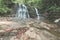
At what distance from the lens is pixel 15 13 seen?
79.3 ft

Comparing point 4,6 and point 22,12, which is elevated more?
point 4,6

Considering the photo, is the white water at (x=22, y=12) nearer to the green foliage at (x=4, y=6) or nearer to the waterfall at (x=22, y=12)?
the waterfall at (x=22, y=12)

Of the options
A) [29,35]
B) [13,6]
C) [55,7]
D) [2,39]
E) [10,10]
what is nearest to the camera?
[2,39]

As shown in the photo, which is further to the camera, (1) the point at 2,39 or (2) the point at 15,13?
(2) the point at 15,13

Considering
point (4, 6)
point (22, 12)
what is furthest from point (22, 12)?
point (4, 6)

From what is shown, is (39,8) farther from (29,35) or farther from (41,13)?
(29,35)

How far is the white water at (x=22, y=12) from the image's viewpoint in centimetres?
2380

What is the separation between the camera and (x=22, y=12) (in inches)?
971

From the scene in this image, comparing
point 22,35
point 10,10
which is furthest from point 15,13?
point 22,35

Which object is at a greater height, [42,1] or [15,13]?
[42,1]

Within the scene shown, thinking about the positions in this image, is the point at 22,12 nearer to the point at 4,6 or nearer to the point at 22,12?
the point at 22,12

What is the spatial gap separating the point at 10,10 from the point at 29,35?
1266cm

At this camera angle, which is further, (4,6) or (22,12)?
(22,12)

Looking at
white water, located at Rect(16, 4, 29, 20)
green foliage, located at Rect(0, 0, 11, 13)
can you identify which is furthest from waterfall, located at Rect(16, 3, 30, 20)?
green foliage, located at Rect(0, 0, 11, 13)
